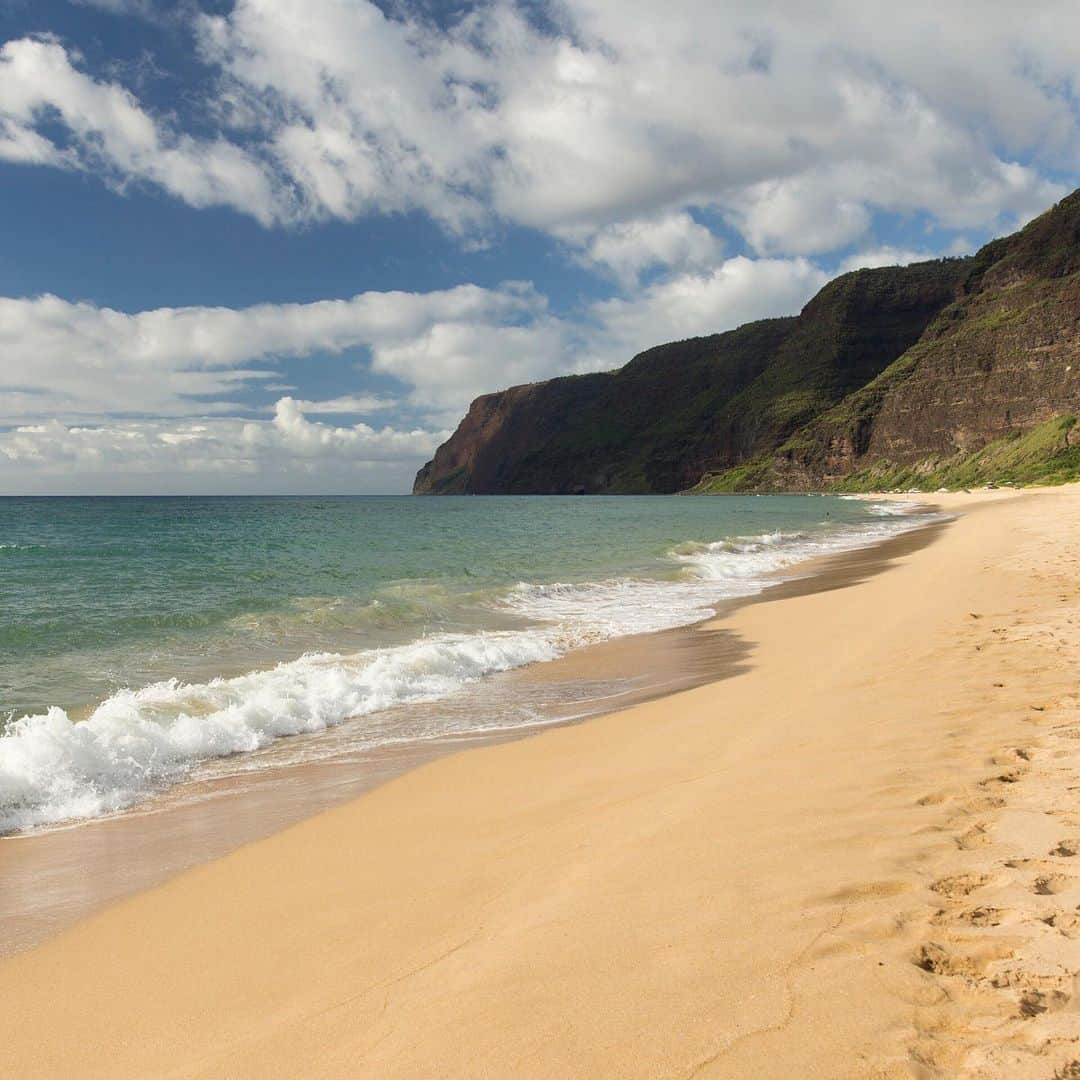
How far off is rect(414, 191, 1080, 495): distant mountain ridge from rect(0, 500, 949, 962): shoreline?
227 feet

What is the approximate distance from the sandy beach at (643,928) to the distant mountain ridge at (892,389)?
72411 millimetres

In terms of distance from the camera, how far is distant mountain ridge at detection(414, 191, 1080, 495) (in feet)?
303

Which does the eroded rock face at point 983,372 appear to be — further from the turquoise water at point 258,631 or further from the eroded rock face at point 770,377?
the turquoise water at point 258,631

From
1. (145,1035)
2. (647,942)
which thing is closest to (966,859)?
(647,942)

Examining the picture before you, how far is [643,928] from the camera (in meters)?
3.11

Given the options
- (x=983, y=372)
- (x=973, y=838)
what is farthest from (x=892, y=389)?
(x=973, y=838)

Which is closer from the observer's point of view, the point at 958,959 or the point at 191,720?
the point at 958,959

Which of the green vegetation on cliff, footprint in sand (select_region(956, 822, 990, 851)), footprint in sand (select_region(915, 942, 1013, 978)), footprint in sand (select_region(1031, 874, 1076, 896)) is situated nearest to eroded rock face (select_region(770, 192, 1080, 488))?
the green vegetation on cliff

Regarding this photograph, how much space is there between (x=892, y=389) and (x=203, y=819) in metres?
132

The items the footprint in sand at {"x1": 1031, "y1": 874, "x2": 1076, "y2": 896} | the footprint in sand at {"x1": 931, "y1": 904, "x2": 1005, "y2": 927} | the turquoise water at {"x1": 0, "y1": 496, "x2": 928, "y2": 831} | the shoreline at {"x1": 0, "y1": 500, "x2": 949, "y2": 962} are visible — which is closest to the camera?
the footprint in sand at {"x1": 931, "y1": 904, "x2": 1005, "y2": 927}

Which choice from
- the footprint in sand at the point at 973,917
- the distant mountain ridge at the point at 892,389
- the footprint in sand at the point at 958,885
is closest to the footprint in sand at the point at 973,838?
the footprint in sand at the point at 958,885

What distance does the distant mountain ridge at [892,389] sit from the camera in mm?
92375

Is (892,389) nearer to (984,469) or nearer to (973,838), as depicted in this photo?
(984,469)

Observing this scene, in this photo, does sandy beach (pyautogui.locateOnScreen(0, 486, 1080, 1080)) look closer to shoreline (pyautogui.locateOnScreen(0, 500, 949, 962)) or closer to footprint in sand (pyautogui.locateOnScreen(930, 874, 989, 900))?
footprint in sand (pyautogui.locateOnScreen(930, 874, 989, 900))
